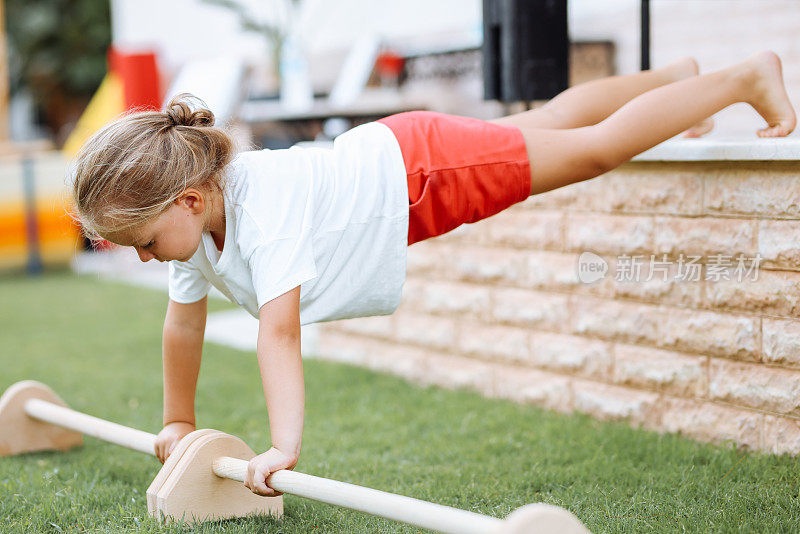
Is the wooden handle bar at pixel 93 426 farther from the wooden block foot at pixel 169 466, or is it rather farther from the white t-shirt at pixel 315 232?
the white t-shirt at pixel 315 232

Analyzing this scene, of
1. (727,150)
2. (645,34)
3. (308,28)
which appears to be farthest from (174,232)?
(308,28)

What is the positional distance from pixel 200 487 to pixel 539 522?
99 cm

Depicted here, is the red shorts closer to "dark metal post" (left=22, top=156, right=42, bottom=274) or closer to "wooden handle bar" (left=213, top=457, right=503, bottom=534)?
"wooden handle bar" (left=213, top=457, right=503, bottom=534)

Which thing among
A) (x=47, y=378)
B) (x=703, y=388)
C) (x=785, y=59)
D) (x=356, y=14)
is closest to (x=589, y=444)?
(x=703, y=388)

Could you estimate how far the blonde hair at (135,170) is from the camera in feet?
6.22

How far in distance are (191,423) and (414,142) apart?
1.02 m

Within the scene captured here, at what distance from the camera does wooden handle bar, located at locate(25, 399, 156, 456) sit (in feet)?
7.55

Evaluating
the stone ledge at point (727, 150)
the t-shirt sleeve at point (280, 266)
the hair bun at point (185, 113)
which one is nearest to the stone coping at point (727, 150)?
the stone ledge at point (727, 150)

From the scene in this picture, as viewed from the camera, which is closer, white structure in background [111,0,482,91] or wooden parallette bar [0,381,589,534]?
wooden parallette bar [0,381,589,534]

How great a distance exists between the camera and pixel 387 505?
1.65 metres

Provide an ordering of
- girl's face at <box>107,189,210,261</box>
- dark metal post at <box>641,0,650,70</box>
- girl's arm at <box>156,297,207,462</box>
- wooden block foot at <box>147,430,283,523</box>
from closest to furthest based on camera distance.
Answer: girl's face at <box>107,189,210,261</box>, wooden block foot at <box>147,430,283,523</box>, girl's arm at <box>156,297,207,462</box>, dark metal post at <box>641,0,650,70</box>

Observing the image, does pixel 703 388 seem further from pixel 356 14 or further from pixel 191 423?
pixel 356 14

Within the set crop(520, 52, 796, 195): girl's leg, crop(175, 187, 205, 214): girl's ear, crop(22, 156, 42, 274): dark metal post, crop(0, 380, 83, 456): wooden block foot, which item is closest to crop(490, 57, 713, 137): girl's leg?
crop(520, 52, 796, 195): girl's leg

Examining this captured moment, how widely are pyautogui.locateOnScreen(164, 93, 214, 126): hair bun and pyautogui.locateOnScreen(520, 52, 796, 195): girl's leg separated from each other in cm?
85
